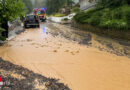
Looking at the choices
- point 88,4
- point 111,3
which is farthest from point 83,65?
point 88,4

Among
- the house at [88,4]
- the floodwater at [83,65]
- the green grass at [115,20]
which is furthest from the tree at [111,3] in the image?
the floodwater at [83,65]

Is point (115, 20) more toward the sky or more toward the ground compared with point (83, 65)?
more toward the sky

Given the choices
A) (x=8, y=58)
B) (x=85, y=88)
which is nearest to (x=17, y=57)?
(x=8, y=58)

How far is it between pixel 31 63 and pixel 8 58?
1332 mm

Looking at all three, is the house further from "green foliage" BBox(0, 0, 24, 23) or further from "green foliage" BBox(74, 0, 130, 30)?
"green foliage" BBox(0, 0, 24, 23)

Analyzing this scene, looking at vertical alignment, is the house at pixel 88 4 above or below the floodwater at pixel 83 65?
above

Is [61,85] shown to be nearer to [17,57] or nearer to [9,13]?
[17,57]

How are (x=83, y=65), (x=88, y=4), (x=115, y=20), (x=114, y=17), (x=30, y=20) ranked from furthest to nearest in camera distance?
(x=88, y=4) < (x=30, y=20) < (x=114, y=17) < (x=115, y=20) < (x=83, y=65)

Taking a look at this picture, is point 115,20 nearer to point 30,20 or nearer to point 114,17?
point 114,17

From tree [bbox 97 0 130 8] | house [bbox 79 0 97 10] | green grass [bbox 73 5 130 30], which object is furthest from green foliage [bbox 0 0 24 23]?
house [bbox 79 0 97 10]

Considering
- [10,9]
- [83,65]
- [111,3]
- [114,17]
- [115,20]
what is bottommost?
[83,65]

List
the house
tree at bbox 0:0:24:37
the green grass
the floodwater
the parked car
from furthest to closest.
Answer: the house, the parked car, the green grass, tree at bbox 0:0:24:37, the floodwater

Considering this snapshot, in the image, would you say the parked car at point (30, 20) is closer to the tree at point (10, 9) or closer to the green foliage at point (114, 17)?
the green foliage at point (114, 17)

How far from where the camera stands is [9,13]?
8.45m
